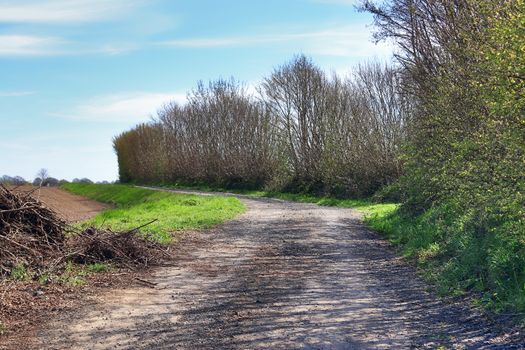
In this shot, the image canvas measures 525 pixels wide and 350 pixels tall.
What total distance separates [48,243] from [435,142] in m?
9.06

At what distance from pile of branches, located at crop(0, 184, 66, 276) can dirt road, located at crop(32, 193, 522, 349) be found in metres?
1.95

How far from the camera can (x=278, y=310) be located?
8852 mm

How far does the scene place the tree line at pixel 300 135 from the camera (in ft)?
120

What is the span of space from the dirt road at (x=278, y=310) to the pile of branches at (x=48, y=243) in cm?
91

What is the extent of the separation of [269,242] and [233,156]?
1612 inches

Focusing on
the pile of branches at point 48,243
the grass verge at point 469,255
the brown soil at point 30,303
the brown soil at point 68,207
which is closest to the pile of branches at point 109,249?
the pile of branches at point 48,243

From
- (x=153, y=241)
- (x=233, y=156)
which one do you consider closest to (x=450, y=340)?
(x=153, y=241)

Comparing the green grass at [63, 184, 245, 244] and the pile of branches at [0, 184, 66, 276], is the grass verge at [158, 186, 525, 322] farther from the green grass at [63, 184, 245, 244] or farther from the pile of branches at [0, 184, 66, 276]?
the pile of branches at [0, 184, 66, 276]

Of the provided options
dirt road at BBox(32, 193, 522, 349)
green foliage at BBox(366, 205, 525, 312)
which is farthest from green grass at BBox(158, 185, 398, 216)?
dirt road at BBox(32, 193, 522, 349)

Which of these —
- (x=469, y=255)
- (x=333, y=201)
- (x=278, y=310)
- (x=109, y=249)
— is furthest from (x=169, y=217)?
(x=278, y=310)

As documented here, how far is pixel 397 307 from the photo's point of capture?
9.05 metres

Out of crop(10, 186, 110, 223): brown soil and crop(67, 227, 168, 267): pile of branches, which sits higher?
crop(10, 186, 110, 223): brown soil

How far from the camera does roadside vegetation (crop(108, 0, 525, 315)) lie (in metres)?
9.66

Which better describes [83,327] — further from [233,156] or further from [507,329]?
[233,156]
